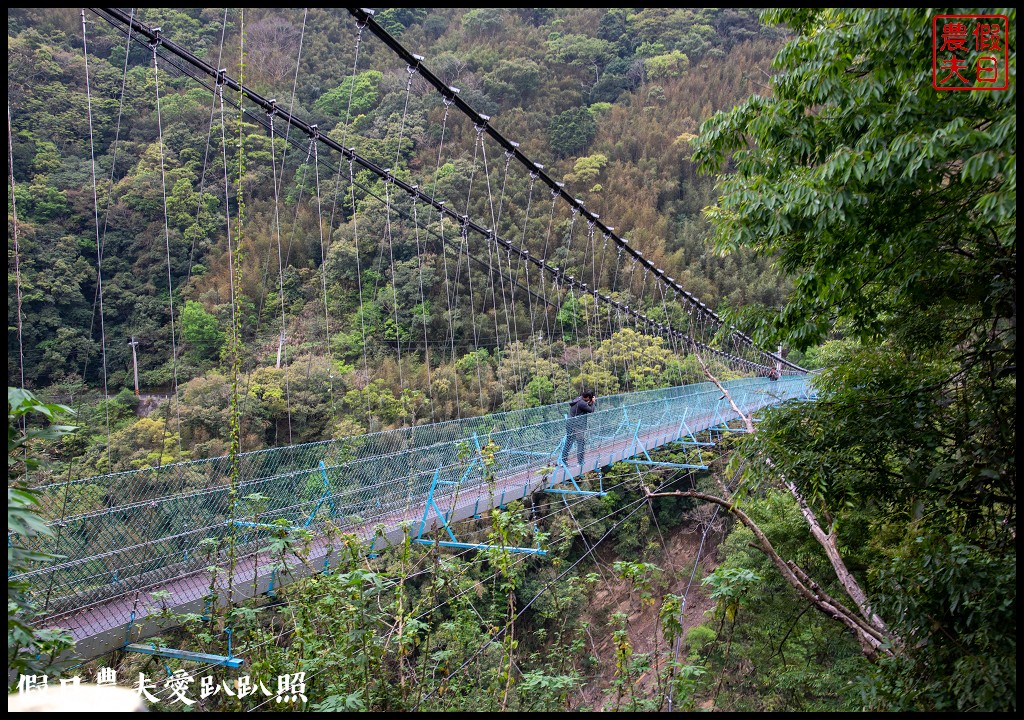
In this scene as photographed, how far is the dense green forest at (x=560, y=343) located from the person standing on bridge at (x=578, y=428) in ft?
3.11

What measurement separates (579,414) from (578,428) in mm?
341

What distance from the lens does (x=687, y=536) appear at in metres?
15.3

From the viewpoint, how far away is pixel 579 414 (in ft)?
22.1

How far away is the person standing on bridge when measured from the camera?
6211 millimetres

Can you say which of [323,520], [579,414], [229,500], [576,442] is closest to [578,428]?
[576,442]

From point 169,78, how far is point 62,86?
5.08 meters

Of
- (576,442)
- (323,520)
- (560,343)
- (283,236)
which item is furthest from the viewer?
(560,343)

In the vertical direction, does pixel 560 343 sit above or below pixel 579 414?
above

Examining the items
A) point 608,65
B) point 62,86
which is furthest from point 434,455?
point 608,65

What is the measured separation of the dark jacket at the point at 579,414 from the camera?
20.6ft

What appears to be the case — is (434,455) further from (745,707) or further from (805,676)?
(745,707)

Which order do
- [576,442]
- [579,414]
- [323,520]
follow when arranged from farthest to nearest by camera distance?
[579,414] → [576,442] → [323,520]

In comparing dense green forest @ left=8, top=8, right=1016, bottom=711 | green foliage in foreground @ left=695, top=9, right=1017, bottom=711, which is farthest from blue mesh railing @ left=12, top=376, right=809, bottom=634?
green foliage in foreground @ left=695, top=9, right=1017, bottom=711

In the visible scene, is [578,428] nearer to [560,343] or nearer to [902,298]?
[902,298]
